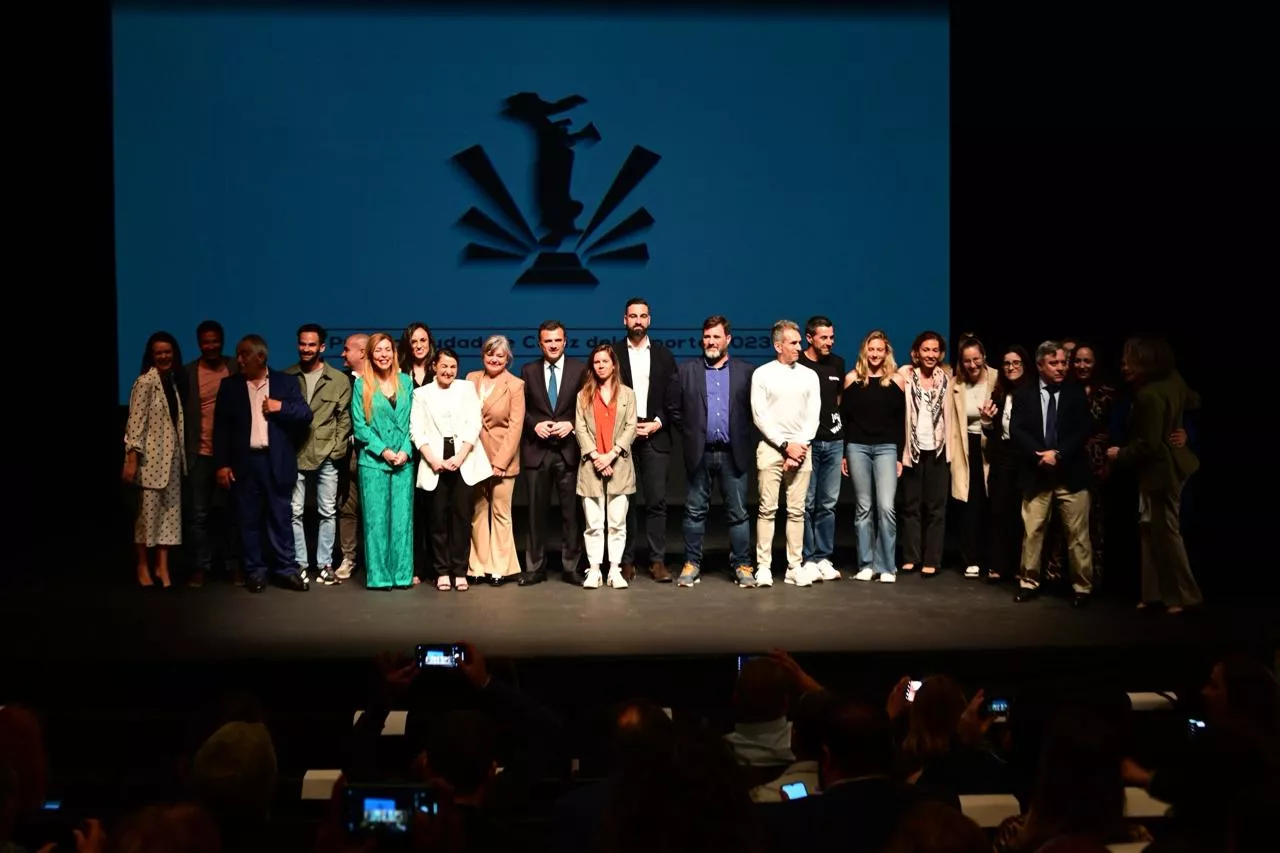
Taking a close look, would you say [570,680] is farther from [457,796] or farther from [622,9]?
[622,9]

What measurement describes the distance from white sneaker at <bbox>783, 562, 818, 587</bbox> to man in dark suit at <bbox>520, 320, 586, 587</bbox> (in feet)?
3.60

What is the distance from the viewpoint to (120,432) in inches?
330

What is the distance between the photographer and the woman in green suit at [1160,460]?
5973mm

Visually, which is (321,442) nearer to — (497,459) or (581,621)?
(497,459)

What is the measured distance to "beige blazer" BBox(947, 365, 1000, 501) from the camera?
269 inches

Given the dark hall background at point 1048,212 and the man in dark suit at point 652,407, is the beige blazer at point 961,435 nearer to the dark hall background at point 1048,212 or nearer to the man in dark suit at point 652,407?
the dark hall background at point 1048,212

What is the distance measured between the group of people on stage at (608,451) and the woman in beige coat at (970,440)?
13mm

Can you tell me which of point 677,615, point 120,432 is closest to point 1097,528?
point 677,615

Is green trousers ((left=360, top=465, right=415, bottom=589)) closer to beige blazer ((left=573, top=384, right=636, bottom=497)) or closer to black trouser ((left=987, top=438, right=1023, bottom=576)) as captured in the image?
beige blazer ((left=573, top=384, right=636, bottom=497))

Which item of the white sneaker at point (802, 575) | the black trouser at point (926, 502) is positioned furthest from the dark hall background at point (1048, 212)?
the white sneaker at point (802, 575)

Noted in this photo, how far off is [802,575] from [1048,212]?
10.4 feet

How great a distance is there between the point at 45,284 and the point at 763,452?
4739 mm

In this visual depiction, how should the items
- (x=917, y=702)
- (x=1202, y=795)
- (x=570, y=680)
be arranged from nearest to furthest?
(x=1202, y=795)
(x=917, y=702)
(x=570, y=680)

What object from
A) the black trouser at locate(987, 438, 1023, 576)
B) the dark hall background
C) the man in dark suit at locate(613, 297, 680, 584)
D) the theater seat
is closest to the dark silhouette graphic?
the man in dark suit at locate(613, 297, 680, 584)
